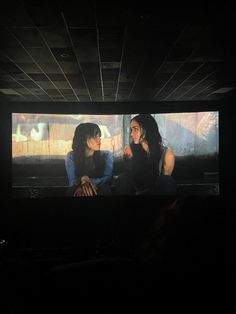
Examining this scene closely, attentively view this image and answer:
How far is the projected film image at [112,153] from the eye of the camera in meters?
7.46

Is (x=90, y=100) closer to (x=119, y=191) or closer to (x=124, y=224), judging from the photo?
(x=119, y=191)

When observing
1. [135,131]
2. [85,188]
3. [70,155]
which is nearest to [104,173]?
[85,188]

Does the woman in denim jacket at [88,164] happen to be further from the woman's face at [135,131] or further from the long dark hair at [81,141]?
the woman's face at [135,131]

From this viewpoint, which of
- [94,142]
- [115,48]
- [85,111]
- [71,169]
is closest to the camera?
[115,48]

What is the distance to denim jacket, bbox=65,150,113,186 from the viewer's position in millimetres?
7387

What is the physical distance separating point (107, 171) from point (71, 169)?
81cm

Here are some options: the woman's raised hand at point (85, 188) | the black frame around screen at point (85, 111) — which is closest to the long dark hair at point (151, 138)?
the black frame around screen at point (85, 111)

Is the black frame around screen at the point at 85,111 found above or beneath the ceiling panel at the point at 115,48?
beneath

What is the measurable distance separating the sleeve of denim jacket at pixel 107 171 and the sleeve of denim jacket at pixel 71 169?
1.33 ft

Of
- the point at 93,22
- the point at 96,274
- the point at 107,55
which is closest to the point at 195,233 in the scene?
the point at 96,274

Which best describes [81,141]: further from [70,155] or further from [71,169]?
[71,169]

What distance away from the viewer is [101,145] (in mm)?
7551

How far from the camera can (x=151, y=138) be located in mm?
7547

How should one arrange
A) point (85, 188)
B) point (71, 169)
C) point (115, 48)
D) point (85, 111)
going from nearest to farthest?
point (115, 48) → point (85, 188) → point (71, 169) → point (85, 111)
